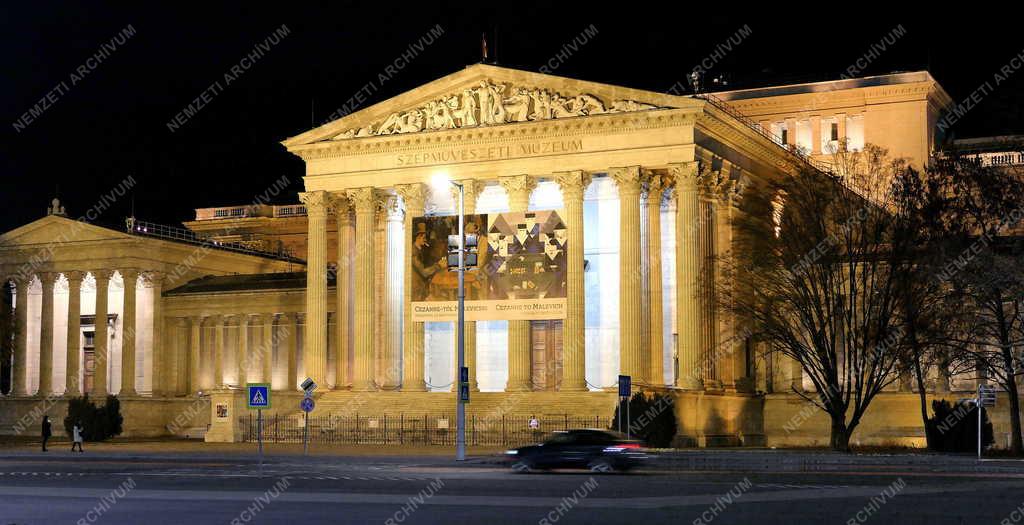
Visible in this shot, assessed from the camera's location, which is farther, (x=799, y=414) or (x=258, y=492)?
(x=799, y=414)

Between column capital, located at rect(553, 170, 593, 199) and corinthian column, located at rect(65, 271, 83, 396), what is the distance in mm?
37433

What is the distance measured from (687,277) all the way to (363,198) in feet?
60.8

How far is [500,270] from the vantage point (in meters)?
66.9

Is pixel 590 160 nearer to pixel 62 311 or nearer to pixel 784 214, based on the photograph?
pixel 784 214

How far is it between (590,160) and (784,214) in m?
10.7

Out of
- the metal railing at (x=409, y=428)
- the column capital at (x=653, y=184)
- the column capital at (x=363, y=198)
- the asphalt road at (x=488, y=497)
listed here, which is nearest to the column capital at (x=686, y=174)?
the column capital at (x=653, y=184)

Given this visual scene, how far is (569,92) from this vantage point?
68.6 m

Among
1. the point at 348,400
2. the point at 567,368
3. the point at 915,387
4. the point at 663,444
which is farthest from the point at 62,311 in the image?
the point at 915,387

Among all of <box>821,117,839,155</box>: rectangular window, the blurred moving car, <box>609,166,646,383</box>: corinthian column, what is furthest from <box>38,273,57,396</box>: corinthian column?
the blurred moving car

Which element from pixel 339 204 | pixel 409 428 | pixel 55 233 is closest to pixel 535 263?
pixel 409 428

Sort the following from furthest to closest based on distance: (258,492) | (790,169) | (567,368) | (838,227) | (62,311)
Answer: (62,311) → (790,169) → (567,368) → (838,227) → (258,492)

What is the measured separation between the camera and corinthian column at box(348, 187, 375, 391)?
73000 mm

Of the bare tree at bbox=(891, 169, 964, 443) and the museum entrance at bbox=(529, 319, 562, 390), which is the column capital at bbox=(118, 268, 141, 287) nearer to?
the museum entrance at bbox=(529, 319, 562, 390)

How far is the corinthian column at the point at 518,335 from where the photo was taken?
68.3 m
